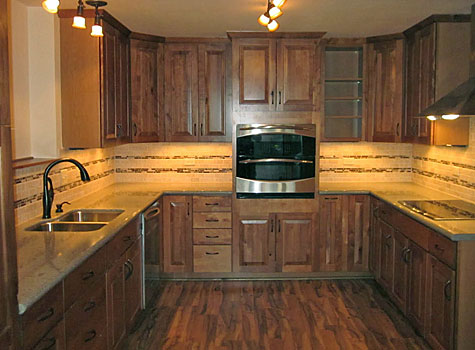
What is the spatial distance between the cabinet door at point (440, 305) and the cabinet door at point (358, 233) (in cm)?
156

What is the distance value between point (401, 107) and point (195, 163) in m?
2.21

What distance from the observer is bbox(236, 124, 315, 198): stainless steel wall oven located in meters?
4.88

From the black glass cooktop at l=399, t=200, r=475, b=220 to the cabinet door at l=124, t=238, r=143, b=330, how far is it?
209 centimetres

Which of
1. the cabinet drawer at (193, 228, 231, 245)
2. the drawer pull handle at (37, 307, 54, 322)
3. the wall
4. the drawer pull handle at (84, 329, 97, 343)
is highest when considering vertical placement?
the wall

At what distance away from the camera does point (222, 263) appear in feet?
16.3

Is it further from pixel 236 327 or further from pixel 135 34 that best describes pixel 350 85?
pixel 236 327

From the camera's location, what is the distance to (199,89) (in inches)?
200

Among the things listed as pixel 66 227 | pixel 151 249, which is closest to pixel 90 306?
pixel 66 227

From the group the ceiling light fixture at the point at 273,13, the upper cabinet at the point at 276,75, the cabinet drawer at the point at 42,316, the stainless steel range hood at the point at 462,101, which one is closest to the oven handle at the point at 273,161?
the upper cabinet at the point at 276,75

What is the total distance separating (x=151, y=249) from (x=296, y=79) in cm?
212

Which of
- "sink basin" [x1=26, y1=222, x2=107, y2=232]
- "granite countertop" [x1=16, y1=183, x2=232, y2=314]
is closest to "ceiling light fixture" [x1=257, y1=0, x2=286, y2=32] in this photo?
"granite countertop" [x1=16, y1=183, x2=232, y2=314]

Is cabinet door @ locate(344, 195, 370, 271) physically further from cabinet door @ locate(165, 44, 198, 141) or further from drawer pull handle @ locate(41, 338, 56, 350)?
drawer pull handle @ locate(41, 338, 56, 350)

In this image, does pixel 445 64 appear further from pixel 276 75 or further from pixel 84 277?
pixel 84 277

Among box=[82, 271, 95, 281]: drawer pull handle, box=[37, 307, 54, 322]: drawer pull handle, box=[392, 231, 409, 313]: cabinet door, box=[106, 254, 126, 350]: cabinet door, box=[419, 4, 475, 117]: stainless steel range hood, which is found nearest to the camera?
box=[37, 307, 54, 322]: drawer pull handle
